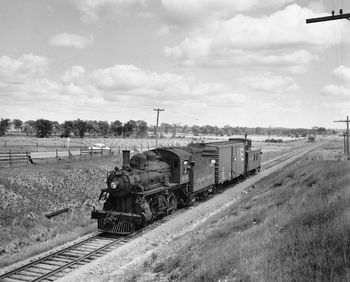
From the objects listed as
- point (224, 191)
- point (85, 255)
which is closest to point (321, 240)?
point (85, 255)

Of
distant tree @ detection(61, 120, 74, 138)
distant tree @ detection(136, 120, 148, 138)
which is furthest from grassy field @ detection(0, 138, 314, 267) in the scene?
distant tree @ detection(136, 120, 148, 138)

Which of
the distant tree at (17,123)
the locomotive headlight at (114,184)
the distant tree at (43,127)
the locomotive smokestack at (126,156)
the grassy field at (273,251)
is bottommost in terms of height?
the grassy field at (273,251)

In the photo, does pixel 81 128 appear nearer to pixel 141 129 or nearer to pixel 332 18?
pixel 141 129

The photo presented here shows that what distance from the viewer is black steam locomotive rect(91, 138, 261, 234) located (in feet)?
54.6

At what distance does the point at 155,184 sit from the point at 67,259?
644 cm

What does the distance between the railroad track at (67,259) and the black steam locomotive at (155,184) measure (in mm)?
787

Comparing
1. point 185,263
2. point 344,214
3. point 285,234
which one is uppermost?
point 344,214

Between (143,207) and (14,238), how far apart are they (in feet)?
20.7

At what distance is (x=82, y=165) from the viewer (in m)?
29.9

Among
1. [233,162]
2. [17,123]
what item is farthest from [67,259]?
[17,123]

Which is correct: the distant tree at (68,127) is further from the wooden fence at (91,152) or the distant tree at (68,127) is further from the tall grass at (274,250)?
the tall grass at (274,250)

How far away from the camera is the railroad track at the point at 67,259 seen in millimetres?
11741

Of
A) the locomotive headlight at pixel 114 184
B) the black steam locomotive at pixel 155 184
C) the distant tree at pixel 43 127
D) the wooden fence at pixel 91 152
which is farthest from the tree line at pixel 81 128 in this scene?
the locomotive headlight at pixel 114 184

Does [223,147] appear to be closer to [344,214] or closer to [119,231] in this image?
[119,231]
